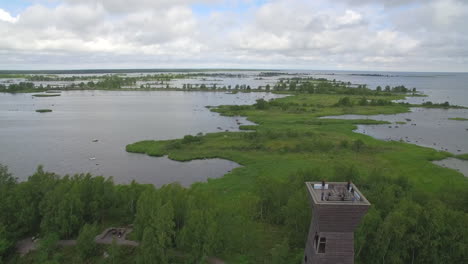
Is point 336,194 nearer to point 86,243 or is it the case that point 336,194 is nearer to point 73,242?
point 86,243

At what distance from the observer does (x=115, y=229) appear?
106 ft

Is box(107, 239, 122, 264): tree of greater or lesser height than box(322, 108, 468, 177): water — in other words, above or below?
below

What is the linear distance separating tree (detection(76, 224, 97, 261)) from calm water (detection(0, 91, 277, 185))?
67.4ft

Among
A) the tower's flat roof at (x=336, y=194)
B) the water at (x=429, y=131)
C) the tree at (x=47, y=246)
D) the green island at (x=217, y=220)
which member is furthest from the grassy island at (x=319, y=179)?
the tree at (x=47, y=246)

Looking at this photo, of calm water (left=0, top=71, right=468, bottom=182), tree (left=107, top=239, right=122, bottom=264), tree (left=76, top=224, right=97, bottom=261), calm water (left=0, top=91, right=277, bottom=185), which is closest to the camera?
tree (left=107, top=239, right=122, bottom=264)

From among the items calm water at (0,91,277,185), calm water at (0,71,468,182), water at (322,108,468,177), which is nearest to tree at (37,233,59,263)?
calm water at (0,71,468,182)

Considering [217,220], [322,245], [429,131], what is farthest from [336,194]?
[429,131]

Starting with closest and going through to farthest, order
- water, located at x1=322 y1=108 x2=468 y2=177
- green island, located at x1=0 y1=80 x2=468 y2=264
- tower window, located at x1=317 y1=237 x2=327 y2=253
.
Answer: tower window, located at x1=317 y1=237 x2=327 y2=253
green island, located at x1=0 y1=80 x2=468 y2=264
water, located at x1=322 y1=108 x2=468 y2=177

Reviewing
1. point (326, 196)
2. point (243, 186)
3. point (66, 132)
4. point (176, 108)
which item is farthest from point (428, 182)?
point (176, 108)

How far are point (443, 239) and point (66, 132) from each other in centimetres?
8546

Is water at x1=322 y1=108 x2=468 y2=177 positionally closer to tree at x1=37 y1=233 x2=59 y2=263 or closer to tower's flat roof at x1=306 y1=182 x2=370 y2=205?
tower's flat roof at x1=306 y1=182 x2=370 y2=205

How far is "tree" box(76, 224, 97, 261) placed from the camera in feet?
90.1

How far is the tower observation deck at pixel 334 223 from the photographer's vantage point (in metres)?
16.8

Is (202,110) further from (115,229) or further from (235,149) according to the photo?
(115,229)
